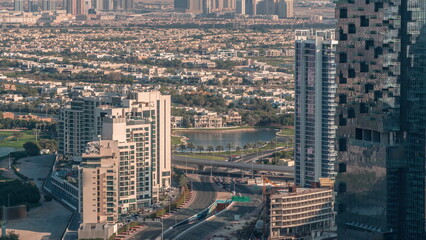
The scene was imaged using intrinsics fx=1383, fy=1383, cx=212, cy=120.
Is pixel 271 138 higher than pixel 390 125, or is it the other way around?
pixel 390 125

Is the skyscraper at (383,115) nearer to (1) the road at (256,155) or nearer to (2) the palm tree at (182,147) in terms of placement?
(1) the road at (256,155)

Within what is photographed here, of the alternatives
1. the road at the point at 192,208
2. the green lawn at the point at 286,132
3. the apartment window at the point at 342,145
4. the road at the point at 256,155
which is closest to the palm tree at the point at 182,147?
the road at the point at 256,155

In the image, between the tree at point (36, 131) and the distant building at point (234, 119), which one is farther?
the distant building at point (234, 119)

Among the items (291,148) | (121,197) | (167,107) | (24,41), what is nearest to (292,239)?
(121,197)

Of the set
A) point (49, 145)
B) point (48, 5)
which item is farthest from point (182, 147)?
point (48, 5)

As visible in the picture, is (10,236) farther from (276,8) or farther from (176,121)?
(276,8)

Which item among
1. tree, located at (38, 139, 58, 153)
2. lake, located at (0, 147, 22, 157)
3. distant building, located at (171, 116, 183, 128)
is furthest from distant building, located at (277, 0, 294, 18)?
tree, located at (38, 139, 58, 153)

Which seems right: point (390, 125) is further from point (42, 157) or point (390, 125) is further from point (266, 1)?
point (266, 1)
